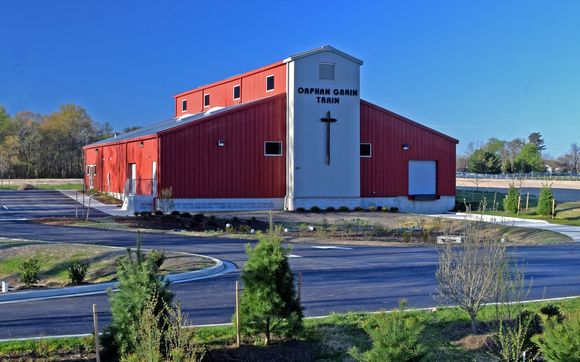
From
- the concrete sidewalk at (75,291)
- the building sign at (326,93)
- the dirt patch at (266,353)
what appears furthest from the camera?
the building sign at (326,93)

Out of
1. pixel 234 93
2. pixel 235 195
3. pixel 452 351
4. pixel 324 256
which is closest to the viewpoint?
pixel 452 351

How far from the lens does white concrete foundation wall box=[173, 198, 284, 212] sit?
3553 centimetres

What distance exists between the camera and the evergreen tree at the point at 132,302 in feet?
23.2

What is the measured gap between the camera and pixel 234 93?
151 feet

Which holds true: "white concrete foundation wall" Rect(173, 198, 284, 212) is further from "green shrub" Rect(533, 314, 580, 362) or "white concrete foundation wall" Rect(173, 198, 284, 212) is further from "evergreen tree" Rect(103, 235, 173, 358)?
"green shrub" Rect(533, 314, 580, 362)

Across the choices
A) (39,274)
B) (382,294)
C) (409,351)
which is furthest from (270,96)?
(409,351)

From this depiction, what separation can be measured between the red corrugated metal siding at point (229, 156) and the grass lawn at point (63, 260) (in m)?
15.4

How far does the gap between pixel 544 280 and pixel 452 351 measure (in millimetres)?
7691

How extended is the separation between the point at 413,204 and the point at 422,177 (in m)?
2.05

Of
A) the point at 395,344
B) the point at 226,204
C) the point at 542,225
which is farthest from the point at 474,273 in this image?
the point at 226,204

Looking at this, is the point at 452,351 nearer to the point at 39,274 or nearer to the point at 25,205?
the point at 39,274

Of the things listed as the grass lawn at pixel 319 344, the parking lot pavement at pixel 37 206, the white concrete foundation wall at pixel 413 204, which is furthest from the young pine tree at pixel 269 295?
the white concrete foundation wall at pixel 413 204

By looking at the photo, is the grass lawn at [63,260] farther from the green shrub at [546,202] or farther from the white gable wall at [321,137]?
A: the green shrub at [546,202]

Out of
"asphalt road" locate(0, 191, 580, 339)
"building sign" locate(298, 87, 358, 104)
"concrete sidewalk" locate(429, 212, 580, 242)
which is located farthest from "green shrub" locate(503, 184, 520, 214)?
"asphalt road" locate(0, 191, 580, 339)
